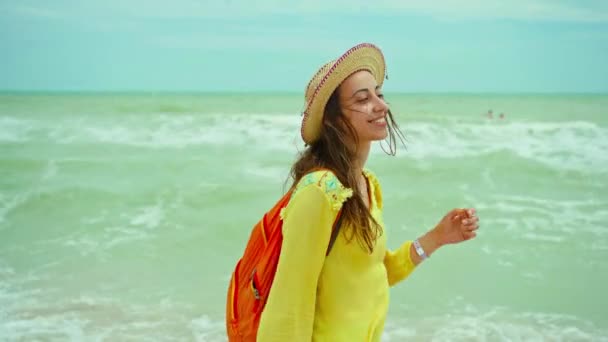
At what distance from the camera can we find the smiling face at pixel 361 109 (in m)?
1.53

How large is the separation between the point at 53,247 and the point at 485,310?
179 inches

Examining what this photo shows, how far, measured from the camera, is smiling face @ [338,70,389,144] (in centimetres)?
153

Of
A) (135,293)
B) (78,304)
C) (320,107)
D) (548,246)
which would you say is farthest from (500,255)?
(320,107)

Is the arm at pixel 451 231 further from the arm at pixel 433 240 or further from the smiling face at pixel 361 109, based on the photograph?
the smiling face at pixel 361 109

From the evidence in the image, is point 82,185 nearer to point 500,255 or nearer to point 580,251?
point 500,255

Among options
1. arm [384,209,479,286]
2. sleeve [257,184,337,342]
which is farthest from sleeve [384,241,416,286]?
sleeve [257,184,337,342]

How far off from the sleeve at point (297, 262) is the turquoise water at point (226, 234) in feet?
1.24

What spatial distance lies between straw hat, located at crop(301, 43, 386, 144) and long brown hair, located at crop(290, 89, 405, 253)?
0.02m

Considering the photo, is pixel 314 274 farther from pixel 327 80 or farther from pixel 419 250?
pixel 419 250

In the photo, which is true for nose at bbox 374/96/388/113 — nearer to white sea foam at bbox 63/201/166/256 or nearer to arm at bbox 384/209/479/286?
arm at bbox 384/209/479/286

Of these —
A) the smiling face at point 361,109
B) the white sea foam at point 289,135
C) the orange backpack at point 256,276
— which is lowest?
the orange backpack at point 256,276

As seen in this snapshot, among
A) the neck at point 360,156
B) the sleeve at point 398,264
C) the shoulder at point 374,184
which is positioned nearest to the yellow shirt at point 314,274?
the neck at point 360,156

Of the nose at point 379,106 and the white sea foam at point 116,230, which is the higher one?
the white sea foam at point 116,230

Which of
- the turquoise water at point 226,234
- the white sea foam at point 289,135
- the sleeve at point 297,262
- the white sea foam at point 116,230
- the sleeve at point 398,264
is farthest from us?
the white sea foam at point 289,135
